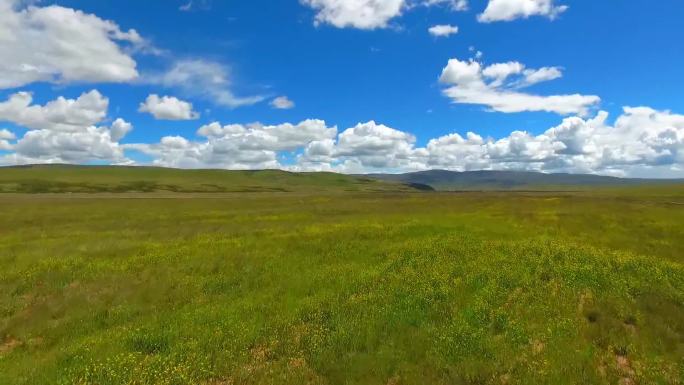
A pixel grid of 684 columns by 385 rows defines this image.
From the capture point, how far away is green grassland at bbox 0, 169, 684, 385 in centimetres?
1210

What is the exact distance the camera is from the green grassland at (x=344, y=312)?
1210cm

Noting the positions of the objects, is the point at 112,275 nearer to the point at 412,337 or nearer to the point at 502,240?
the point at 412,337

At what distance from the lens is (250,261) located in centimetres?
2398

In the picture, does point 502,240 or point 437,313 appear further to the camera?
point 502,240

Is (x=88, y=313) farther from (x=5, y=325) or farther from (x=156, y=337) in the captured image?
(x=156, y=337)

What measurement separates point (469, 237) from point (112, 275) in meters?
22.7

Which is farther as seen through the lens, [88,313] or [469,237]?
[469,237]

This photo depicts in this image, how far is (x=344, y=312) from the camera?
15.9m

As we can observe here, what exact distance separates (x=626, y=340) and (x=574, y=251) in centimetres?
1263

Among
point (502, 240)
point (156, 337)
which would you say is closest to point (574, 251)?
point (502, 240)

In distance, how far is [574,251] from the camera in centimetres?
2589

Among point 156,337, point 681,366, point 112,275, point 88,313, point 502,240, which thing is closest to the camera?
point 681,366

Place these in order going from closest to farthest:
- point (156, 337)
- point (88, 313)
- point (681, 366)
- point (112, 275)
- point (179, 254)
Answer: point (681, 366)
point (156, 337)
point (88, 313)
point (112, 275)
point (179, 254)

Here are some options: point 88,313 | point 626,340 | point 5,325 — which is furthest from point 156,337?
point 626,340
